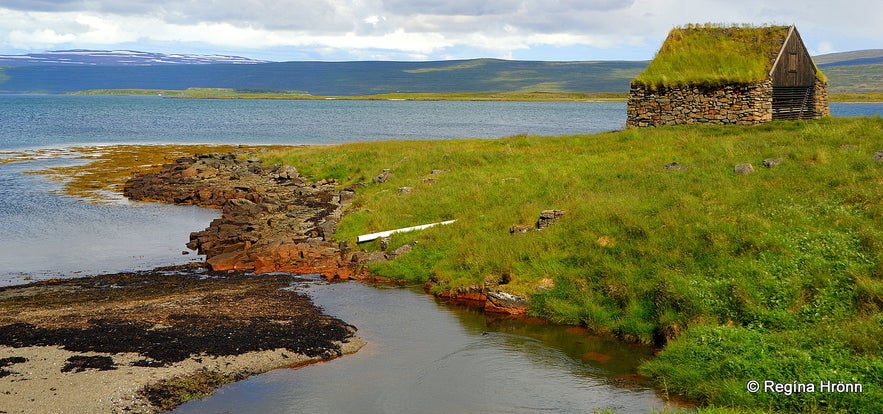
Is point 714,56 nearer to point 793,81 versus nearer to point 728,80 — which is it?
point 728,80

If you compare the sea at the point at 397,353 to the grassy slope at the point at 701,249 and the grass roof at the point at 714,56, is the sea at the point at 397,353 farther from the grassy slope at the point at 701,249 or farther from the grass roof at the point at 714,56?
the grass roof at the point at 714,56

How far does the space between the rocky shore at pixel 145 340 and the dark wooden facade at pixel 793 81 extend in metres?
32.5

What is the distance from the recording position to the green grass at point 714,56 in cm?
4025

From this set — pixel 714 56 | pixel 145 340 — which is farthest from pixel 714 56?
pixel 145 340

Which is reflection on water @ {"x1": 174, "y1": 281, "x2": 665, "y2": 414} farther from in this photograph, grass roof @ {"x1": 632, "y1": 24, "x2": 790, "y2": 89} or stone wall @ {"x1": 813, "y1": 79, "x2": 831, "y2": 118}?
stone wall @ {"x1": 813, "y1": 79, "x2": 831, "y2": 118}

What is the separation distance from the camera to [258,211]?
31891 mm

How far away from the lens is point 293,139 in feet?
271

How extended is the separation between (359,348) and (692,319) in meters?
7.26

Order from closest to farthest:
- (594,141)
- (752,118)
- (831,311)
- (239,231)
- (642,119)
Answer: (831,311) → (239,231) → (594,141) → (752,118) → (642,119)

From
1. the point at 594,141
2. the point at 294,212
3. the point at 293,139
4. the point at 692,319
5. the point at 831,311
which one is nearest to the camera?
the point at 831,311

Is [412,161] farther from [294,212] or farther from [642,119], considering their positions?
[642,119]

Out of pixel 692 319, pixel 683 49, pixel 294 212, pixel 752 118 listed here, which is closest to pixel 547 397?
pixel 692 319

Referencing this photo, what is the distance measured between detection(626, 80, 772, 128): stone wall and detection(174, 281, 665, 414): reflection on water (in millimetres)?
26562

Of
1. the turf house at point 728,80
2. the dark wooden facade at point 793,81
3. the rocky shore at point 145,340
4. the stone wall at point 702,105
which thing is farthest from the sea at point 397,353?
the dark wooden facade at point 793,81
